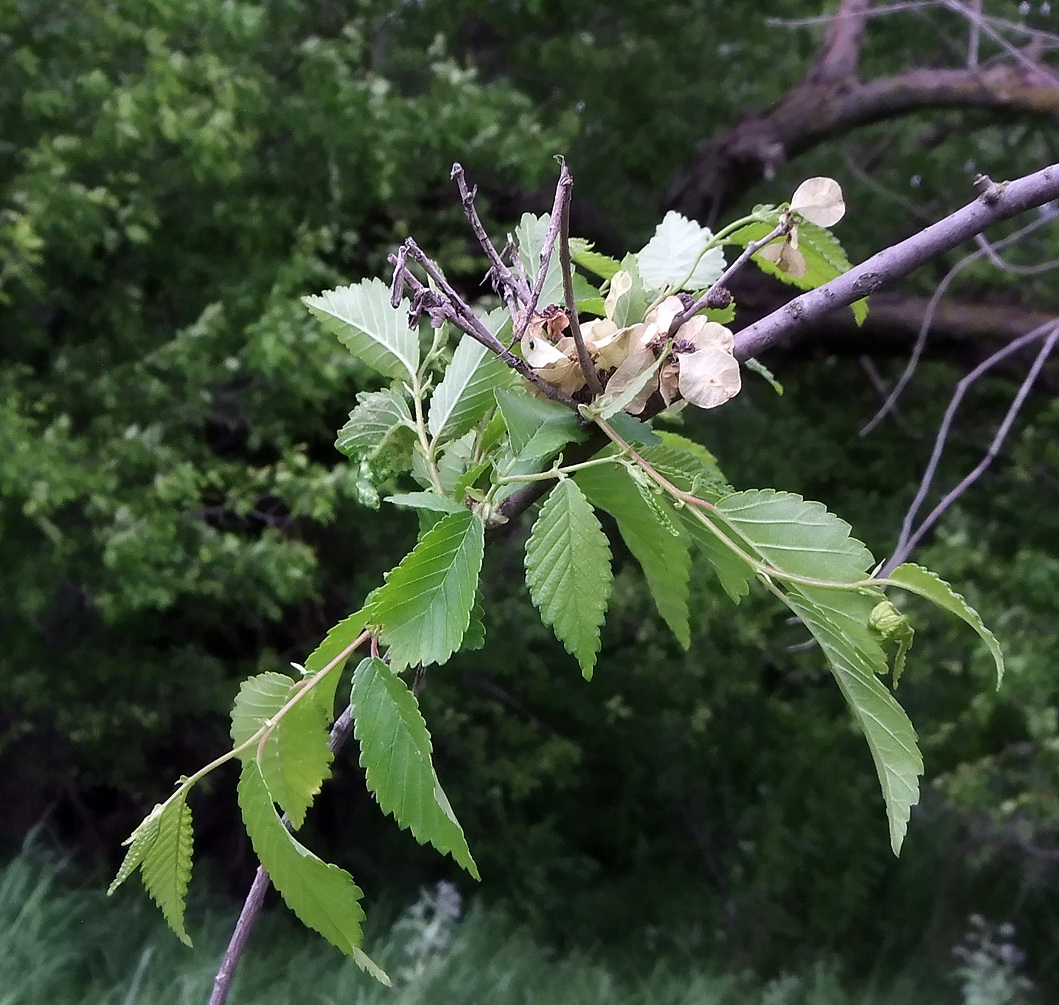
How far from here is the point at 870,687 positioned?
32 centimetres

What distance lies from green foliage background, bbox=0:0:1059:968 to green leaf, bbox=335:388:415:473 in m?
1.53

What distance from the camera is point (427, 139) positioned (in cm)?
218

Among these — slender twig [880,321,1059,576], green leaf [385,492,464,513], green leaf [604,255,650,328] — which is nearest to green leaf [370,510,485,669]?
green leaf [385,492,464,513]

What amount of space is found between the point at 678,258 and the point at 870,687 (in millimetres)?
235

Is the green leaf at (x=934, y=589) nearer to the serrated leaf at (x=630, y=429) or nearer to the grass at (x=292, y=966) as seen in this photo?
the serrated leaf at (x=630, y=429)

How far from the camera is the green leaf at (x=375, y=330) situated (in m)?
0.45

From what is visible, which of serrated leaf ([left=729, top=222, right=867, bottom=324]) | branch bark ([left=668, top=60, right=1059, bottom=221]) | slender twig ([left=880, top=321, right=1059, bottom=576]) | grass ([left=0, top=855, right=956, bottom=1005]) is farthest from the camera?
branch bark ([left=668, top=60, right=1059, bottom=221])

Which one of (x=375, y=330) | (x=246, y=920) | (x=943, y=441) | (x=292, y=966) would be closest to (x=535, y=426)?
(x=375, y=330)

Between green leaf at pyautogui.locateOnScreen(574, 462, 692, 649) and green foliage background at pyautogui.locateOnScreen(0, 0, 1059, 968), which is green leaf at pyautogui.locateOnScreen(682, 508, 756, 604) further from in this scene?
green foliage background at pyautogui.locateOnScreen(0, 0, 1059, 968)

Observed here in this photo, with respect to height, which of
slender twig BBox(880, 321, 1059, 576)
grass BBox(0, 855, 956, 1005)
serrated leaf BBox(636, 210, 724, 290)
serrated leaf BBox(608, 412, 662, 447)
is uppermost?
serrated leaf BBox(636, 210, 724, 290)

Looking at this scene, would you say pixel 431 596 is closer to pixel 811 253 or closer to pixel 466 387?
pixel 466 387

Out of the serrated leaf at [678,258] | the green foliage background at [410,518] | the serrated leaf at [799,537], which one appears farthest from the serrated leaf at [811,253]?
the green foliage background at [410,518]

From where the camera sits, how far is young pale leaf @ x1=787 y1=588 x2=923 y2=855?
0.32 m

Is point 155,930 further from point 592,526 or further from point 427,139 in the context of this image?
point 592,526
